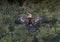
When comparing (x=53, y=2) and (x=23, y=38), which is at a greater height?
(x=53, y=2)

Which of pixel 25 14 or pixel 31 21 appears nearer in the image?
pixel 31 21

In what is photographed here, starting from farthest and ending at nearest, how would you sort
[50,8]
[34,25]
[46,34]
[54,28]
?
[50,8] < [34,25] < [54,28] < [46,34]

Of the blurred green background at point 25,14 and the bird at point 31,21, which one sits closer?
the blurred green background at point 25,14

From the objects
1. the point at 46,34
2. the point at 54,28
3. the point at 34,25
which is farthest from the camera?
the point at 34,25

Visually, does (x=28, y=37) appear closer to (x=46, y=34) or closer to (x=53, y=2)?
(x=46, y=34)

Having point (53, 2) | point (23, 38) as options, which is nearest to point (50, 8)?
point (53, 2)

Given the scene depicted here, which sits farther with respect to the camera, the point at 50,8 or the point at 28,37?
the point at 50,8

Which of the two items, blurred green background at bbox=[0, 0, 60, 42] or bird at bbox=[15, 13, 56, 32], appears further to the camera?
bird at bbox=[15, 13, 56, 32]

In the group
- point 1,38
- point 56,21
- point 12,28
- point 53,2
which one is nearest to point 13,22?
point 12,28
